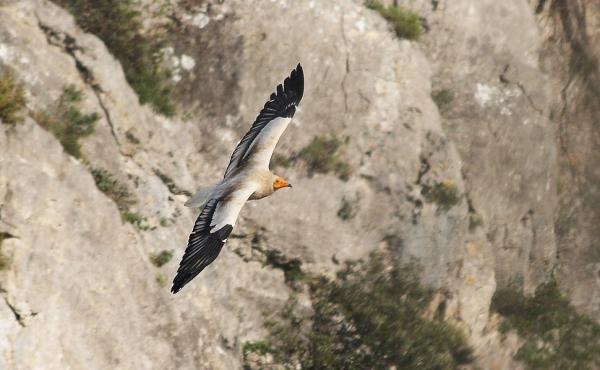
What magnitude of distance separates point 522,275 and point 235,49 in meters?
5.85

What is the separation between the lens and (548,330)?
61.4 feet

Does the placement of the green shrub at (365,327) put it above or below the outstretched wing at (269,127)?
below

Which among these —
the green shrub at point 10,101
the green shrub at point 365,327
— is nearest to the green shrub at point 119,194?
the green shrub at point 10,101

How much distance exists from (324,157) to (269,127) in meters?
2.80

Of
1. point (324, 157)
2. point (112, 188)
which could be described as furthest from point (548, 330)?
point (112, 188)

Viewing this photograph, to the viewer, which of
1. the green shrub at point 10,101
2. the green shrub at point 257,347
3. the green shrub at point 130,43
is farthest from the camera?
the green shrub at point 130,43

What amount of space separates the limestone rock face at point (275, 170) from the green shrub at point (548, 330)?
1.04 feet

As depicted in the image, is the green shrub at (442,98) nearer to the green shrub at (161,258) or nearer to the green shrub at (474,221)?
the green shrub at (474,221)

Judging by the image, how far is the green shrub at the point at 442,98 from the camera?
1878cm

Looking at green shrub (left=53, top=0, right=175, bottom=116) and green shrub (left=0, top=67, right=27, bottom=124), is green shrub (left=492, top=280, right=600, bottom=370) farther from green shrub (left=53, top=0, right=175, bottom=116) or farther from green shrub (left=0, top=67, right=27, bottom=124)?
green shrub (left=0, top=67, right=27, bottom=124)

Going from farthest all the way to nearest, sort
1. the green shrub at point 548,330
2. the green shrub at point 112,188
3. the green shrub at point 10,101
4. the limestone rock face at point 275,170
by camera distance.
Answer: the green shrub at point 548,330 < the green shrub at point 112,188 < the green shrub at point 10,101 < the limestone rock face at point 275,170

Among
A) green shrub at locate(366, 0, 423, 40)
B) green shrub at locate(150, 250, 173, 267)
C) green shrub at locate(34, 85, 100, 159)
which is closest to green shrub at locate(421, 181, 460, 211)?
green shrub at locate(366, 0, 423, 40)

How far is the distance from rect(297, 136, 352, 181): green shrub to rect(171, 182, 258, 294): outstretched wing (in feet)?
11.9

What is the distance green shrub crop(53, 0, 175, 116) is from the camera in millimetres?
16250
